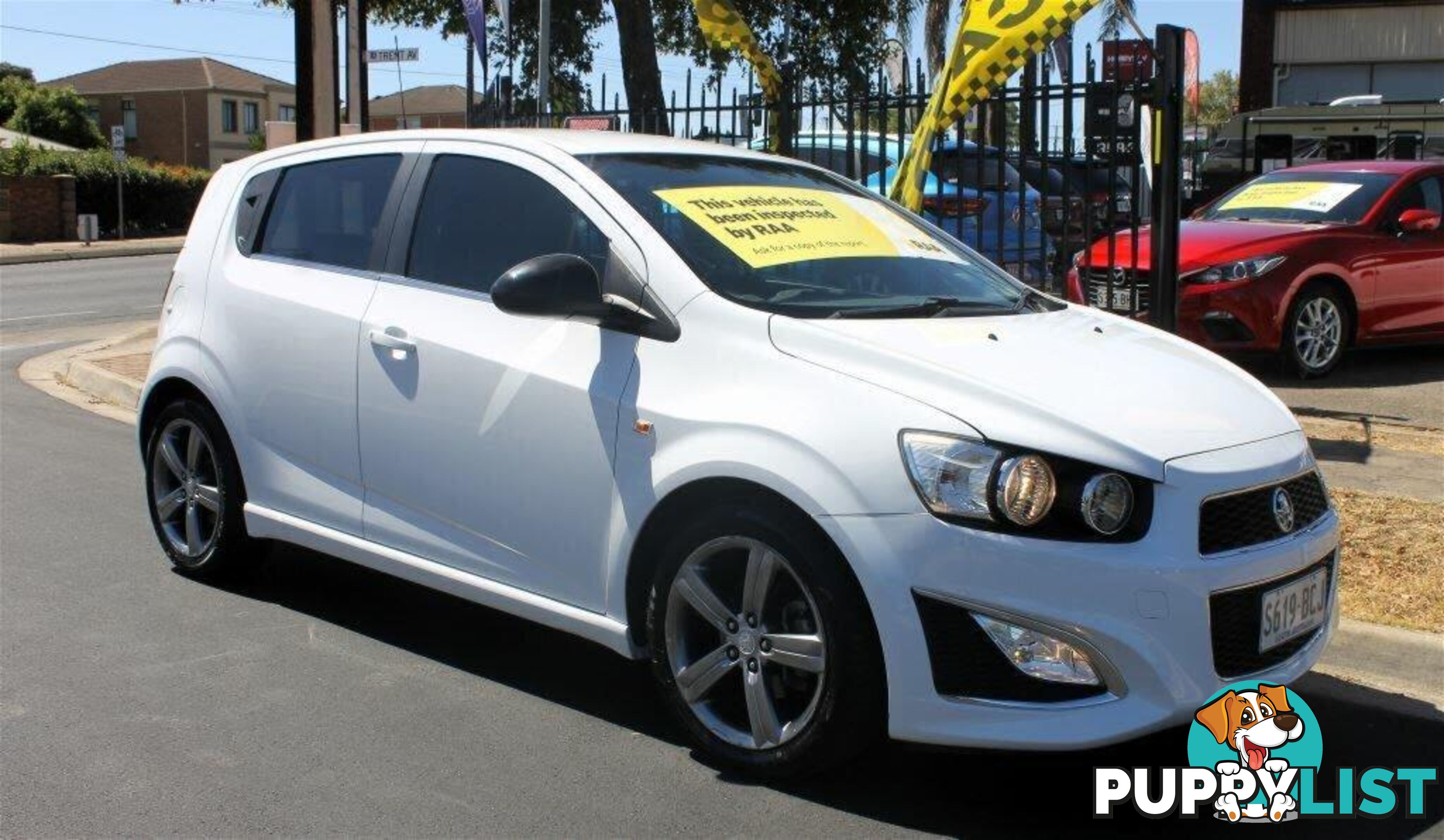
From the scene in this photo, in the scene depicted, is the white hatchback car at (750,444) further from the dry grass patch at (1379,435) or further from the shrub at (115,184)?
the shrub at (115,184)

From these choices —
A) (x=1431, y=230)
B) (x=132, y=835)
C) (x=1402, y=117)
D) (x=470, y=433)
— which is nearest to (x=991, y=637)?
(x=470, y=433)

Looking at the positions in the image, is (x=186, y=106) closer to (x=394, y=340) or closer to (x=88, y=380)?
(x=88, y=380)

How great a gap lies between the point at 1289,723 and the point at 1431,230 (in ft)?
27.8

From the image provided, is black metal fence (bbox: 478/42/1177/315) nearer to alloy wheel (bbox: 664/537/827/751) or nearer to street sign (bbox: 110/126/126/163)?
alloy wheel (bbox: 664/537/827/751)

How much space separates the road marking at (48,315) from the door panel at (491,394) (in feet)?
47.4

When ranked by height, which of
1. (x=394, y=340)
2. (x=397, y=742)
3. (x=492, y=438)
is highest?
(x=394, y=340)

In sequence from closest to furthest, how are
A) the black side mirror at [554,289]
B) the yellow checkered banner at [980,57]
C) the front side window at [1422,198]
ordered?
the black side mirror at [554,289], the yellow checkered banner at [980,57], the front side window at [1422,198]

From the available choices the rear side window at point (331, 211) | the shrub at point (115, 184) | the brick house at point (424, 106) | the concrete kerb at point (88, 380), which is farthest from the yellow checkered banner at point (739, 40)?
the brick house at point (424, 106)

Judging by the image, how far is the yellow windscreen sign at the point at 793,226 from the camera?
4.61m

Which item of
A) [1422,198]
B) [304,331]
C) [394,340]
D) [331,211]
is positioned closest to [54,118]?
[1422,198]

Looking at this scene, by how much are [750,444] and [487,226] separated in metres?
1.48

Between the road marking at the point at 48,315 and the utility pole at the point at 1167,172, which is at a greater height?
the utility pole at the point at 1167,172

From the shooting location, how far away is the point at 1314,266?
419 inches

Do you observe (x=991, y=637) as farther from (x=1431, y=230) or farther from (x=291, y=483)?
(x=1431, y=230)
